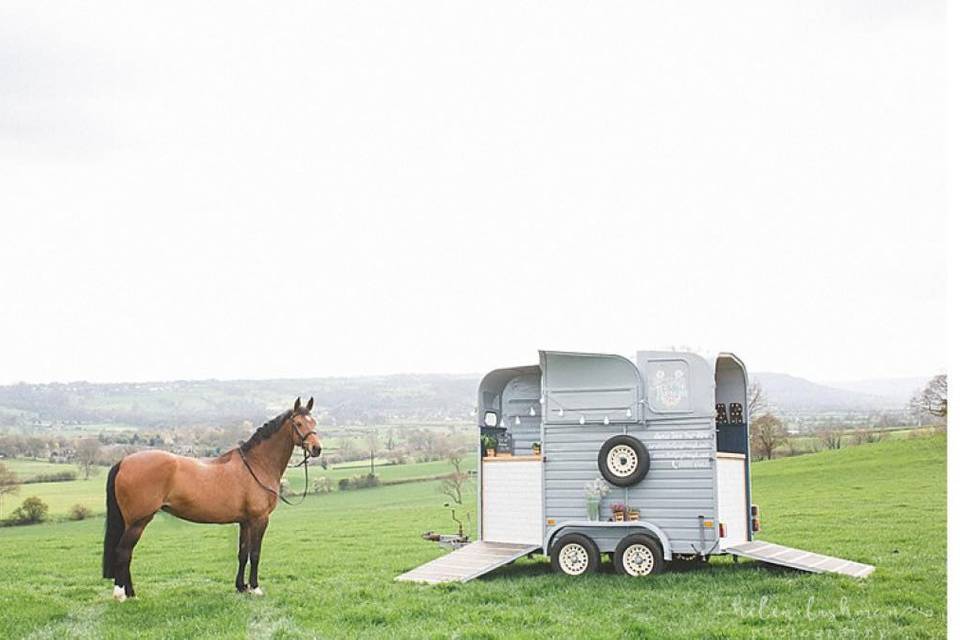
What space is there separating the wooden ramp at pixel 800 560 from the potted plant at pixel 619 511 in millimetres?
807

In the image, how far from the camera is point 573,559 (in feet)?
27.5

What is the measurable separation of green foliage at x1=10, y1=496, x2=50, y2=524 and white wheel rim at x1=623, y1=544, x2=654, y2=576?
660 centimetres

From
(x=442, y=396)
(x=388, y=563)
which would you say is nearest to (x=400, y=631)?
(x=388, y=563)

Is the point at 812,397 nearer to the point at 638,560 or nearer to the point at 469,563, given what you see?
the point at 638,560

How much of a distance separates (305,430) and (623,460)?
243cm

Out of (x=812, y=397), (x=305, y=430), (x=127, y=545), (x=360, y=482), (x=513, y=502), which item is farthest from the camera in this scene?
(x=812, y=397)

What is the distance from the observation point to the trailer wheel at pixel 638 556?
8.12 m

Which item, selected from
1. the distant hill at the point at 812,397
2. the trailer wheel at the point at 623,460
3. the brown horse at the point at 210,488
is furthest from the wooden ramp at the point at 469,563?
the distant hill at the point at 812,397

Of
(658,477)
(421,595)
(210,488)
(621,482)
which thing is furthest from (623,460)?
(210,488)

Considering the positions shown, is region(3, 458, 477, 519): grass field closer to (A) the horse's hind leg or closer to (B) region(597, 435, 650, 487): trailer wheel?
(B) region(597, 435, 650, 487): trailer wheel

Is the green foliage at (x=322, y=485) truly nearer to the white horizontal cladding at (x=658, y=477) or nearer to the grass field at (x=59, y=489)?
the grass field at (x=59, y=489)

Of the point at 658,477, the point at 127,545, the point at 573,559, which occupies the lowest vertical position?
the point at 573,559

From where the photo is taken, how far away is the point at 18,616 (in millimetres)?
7535

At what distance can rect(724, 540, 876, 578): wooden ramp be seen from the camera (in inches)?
318
